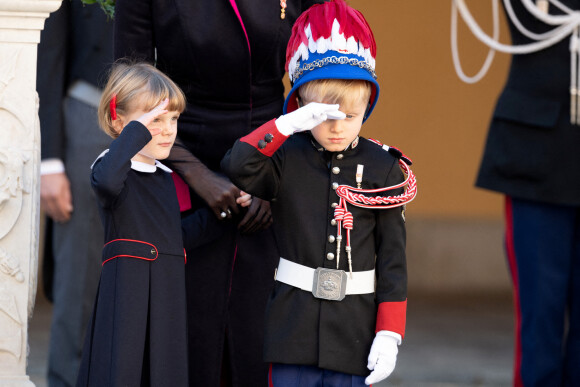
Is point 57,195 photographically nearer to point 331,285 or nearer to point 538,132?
point 331,285

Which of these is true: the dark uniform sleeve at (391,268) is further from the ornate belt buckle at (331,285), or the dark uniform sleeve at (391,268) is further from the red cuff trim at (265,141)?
the red cuff trim at (265,141)

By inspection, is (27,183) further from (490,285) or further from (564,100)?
(490,285)

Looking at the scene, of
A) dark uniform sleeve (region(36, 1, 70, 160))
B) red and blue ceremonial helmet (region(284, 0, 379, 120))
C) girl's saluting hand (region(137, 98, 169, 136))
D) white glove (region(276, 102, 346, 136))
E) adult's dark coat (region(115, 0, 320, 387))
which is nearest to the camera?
white glove (region(276, 102, 346, 136))

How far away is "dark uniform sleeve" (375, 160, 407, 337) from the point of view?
298 cm

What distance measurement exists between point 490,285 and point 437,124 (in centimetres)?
117

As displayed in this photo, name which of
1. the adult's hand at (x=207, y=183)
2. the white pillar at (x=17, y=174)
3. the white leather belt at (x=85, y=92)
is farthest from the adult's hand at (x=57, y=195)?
the adult's hand at (x=207, y=183)

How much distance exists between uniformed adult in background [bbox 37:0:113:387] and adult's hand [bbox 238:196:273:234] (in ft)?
3.07

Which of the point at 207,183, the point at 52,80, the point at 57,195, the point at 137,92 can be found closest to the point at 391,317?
the point at 207,183

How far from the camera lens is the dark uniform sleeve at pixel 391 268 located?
2.98 metres

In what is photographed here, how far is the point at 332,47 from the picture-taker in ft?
9.94

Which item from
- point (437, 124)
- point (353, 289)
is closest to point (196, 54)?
point (353, 289)

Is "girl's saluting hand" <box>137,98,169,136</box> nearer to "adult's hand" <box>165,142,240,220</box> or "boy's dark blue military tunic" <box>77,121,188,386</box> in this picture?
"boy's dark blue military tunic" <box>77,121,188,386</box>

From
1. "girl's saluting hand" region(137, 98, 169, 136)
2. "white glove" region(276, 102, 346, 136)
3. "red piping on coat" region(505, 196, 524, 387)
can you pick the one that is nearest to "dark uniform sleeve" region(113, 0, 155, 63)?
"girl's saluting hand" region(137, 98, 169, 136)

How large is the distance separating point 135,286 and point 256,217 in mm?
435
